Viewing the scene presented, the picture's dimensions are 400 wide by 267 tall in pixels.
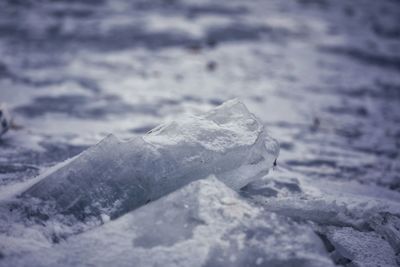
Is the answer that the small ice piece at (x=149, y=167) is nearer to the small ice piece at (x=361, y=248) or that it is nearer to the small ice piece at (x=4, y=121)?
the small ice piece at (x=361, y=248)

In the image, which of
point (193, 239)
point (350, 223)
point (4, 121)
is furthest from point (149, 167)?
point (4, 121)

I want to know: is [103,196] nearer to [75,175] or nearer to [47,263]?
[75,175]

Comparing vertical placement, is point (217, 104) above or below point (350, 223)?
below

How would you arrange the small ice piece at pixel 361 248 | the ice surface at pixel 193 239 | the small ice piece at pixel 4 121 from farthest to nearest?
the small ice piece at pixel 4 121
the small ice piece at pixel 361 248
the ice surface at pixel 193 239

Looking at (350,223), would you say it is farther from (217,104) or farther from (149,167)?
(217,104)

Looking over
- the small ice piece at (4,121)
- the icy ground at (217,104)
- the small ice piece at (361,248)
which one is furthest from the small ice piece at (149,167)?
the small ice piece at (4,121)

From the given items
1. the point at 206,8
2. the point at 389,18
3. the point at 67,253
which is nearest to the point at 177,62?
the point at 206,8

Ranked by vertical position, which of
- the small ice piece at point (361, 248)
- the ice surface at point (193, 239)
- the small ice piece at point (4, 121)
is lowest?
the small ice piece at point (4, 121)

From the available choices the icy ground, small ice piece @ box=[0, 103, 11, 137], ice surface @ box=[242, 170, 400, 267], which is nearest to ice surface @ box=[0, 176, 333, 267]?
the icy ground
